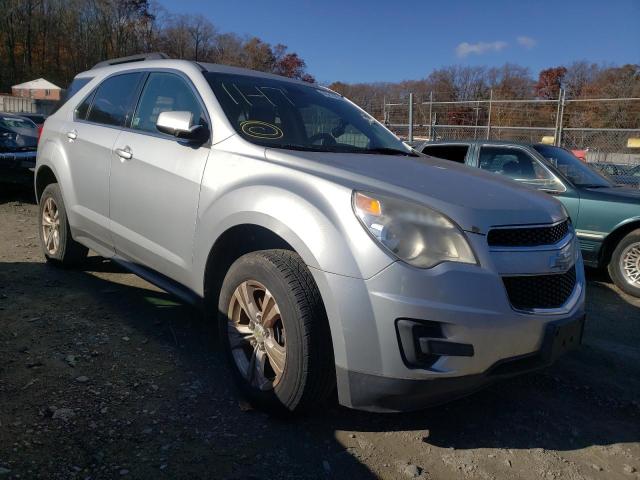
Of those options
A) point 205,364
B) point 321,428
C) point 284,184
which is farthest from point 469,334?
point 205,364

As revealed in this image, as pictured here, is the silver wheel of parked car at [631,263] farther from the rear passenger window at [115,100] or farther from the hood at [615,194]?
the rear passenger window at [115,100]

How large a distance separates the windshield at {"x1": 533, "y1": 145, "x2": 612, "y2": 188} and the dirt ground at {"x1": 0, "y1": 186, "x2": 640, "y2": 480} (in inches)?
118

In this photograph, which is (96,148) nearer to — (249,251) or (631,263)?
(249,251)

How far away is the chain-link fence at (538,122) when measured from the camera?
13.1 m

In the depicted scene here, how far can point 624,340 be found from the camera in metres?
4.14

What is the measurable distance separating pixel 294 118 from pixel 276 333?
1.49 meters

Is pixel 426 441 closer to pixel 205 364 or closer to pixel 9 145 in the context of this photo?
pixel 205 364

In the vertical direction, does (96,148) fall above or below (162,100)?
below

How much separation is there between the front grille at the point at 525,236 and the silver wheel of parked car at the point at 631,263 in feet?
12.0

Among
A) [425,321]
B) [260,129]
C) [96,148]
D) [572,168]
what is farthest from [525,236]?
[572,168]

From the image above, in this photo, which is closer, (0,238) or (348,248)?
(348,248)

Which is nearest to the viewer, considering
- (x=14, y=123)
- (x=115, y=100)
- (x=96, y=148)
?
(x=96, y=148)

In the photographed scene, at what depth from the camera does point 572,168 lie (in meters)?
6.59

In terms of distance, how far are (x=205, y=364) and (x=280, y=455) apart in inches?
41.0
